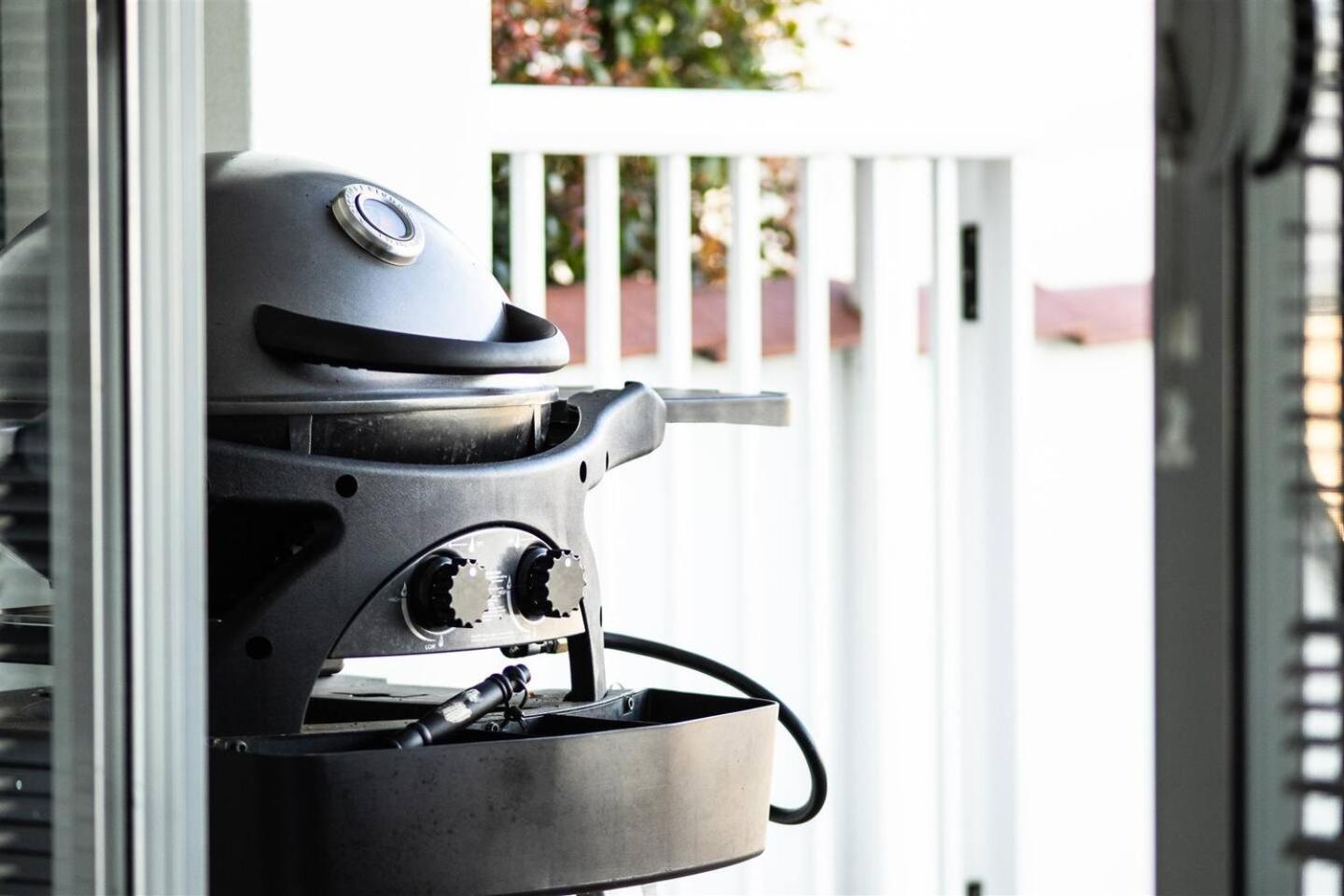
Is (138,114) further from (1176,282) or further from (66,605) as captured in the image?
(1176,282)

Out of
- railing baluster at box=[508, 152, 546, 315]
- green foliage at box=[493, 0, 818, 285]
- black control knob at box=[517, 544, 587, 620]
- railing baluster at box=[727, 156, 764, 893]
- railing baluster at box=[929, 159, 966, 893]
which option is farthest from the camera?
green foliage at box=[493, 0, 818, 285]

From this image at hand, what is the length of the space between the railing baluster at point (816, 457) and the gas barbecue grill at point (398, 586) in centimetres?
123

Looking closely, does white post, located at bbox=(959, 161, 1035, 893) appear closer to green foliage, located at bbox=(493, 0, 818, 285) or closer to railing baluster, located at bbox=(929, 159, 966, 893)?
railing baluster, located at bbox=(929, 159, 966, 893)

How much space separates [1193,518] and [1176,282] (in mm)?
96

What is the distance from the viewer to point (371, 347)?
111 centimetres

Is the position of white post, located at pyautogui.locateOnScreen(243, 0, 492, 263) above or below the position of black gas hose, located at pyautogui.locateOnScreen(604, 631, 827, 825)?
above

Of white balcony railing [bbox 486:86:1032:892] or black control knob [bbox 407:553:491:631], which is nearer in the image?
black control knob [bbox 407:553:491:631]

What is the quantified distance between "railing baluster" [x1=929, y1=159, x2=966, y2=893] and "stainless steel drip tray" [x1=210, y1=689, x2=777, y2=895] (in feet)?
4.55

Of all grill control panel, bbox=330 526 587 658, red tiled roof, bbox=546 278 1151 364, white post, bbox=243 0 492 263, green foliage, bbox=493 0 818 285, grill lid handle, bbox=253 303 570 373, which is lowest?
grill control panel, bbox=330 526 587 658

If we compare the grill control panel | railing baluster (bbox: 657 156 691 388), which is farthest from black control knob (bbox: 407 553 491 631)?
railing baluster (bbox: 657 156 691 388)

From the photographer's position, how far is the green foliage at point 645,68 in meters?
4.71

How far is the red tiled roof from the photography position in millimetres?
2977

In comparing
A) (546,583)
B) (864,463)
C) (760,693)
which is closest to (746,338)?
(864,463)

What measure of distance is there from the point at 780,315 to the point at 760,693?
1786 millimetres
